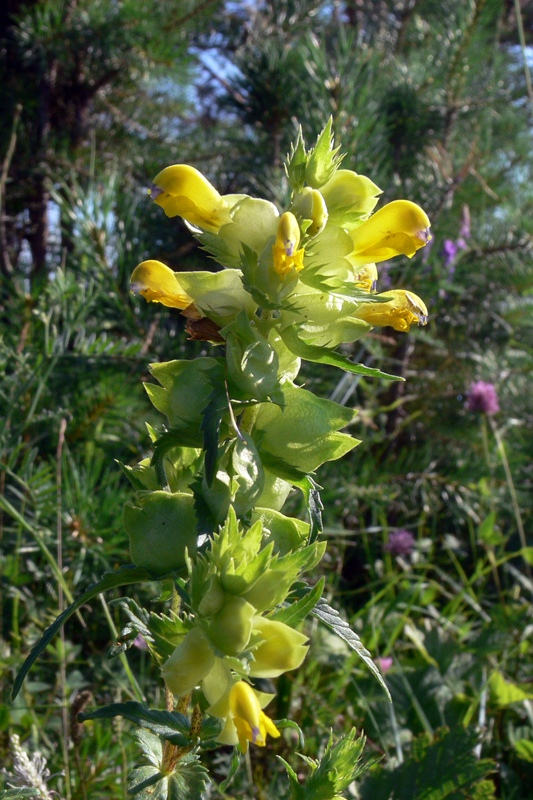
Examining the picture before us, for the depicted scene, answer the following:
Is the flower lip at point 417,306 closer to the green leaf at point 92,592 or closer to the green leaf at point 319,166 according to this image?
the green leaf at point 319,166

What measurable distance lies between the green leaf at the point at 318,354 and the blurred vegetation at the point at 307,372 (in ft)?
1.79

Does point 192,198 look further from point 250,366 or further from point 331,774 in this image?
point 331,774

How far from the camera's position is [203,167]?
163 cm

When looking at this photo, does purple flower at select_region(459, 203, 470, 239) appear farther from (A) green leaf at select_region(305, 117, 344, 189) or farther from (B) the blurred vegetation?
(A) green leaf at select_region(305, 117, 344, 189)

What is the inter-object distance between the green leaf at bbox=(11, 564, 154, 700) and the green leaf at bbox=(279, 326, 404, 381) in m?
0.18

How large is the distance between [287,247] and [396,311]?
0.16 m

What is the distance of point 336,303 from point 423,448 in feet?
3.85

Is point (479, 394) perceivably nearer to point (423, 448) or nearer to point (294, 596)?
point (423, 448)

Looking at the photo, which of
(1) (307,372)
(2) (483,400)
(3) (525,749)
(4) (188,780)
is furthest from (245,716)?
(2) (483,400)

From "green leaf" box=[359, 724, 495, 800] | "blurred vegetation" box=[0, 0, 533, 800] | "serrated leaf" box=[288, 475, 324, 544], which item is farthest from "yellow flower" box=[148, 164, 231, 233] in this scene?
"green leaf" box=[359, 724, 495, 800]

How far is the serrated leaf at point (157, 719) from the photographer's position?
0.35 m

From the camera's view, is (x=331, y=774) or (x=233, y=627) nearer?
(x=233, y=627)

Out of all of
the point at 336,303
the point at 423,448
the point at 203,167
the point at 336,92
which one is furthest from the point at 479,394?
the point at 336,303

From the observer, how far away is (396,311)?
1.64 ft
